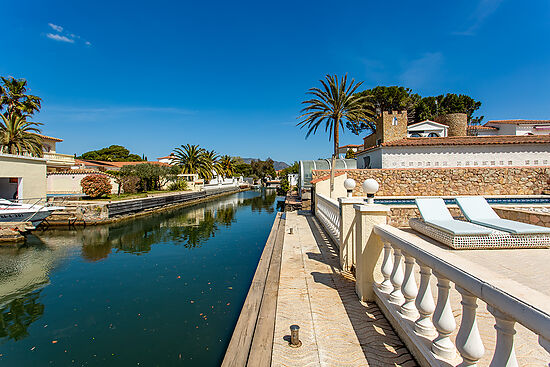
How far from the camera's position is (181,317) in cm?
562

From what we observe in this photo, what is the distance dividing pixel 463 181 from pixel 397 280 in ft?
56.1

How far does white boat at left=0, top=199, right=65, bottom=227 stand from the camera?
43.9 ft

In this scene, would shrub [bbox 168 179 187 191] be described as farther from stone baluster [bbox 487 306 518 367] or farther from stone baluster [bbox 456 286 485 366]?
stone baluster [bbox 487 306 518 367]

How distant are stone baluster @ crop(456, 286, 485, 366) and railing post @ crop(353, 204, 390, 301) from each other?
6.16ft

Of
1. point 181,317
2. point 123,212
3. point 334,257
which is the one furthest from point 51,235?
point 334,257

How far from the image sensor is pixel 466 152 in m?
19.1

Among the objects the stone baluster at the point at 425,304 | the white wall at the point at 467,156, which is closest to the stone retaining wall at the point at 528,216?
the stone baluster at the point at 425,304

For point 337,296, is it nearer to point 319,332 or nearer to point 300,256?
point 319,332

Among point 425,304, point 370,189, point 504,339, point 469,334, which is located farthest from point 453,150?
point 504,339

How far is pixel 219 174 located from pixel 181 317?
1976 inches

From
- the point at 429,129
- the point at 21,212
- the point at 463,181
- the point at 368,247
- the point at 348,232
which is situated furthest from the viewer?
the point at 429,129

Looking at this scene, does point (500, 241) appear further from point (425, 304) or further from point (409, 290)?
point (425, 304)

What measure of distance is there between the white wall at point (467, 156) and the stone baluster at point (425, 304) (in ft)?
61.4

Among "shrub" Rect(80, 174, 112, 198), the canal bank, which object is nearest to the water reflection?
the canal bank
